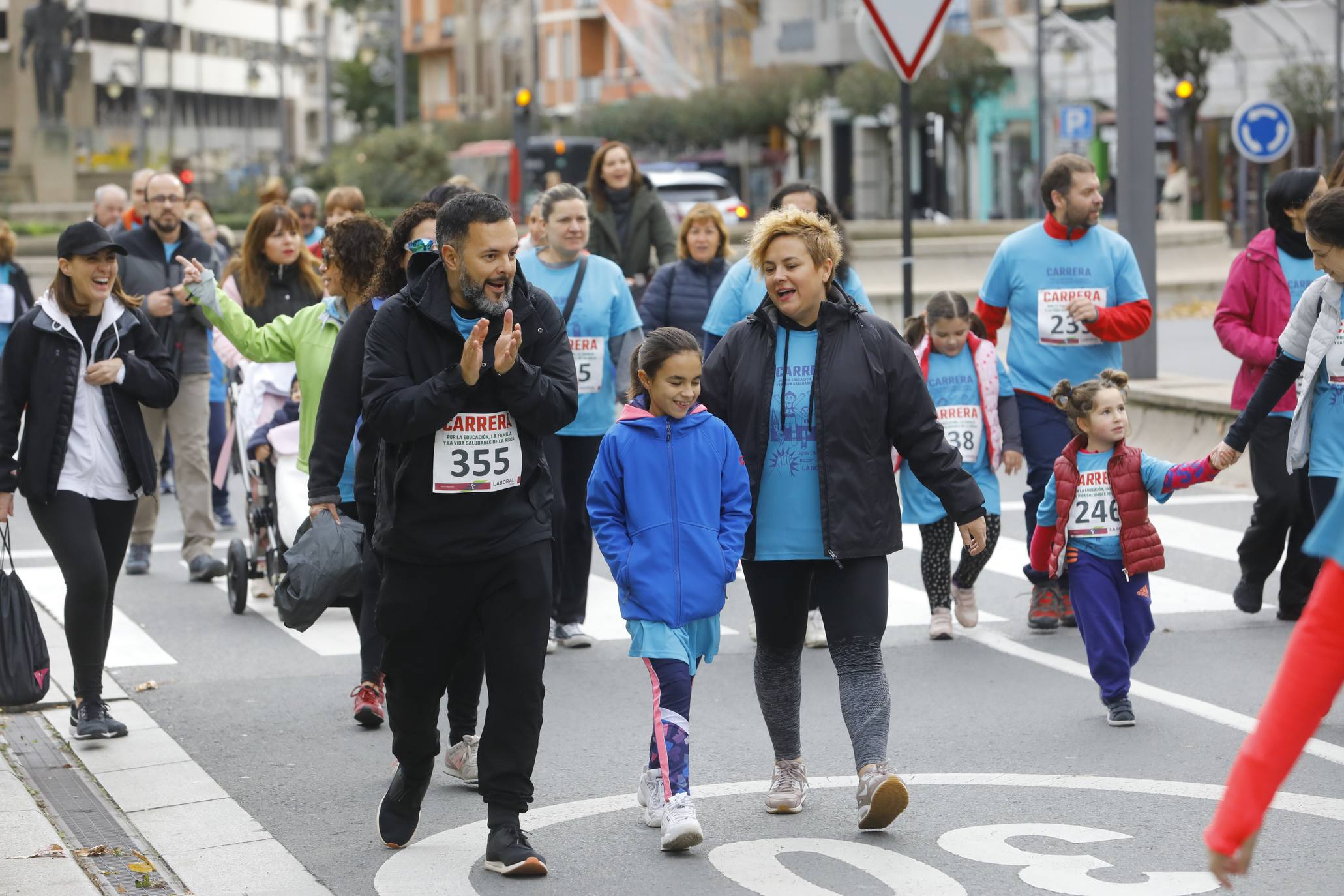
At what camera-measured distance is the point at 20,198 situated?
44.9m

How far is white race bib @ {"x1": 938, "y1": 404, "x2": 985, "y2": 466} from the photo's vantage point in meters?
9.03

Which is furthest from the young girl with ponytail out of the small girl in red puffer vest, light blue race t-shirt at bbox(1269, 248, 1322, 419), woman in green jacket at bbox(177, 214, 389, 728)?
woman in green jacket at bbox(177, 214, 389, 728)

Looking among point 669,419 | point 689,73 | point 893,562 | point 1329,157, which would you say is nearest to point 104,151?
point 689,73

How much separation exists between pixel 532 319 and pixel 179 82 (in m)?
103

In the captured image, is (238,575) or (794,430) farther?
(238,575)

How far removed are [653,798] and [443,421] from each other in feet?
4.50

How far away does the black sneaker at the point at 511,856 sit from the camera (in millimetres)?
5527

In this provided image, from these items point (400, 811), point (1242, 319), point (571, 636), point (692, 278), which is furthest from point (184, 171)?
point (400, 811)

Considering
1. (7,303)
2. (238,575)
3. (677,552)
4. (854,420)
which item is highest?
(7,303)

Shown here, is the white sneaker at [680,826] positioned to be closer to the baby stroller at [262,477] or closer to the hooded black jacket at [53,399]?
the hooded black jacket at [53,399]

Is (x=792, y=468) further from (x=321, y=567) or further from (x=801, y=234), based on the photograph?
(x=321, y=567)

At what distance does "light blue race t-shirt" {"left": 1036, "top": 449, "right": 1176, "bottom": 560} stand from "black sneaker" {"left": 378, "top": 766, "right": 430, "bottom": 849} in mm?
2790

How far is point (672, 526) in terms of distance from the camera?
5820 mm

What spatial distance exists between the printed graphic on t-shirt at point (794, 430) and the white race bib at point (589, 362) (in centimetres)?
294
